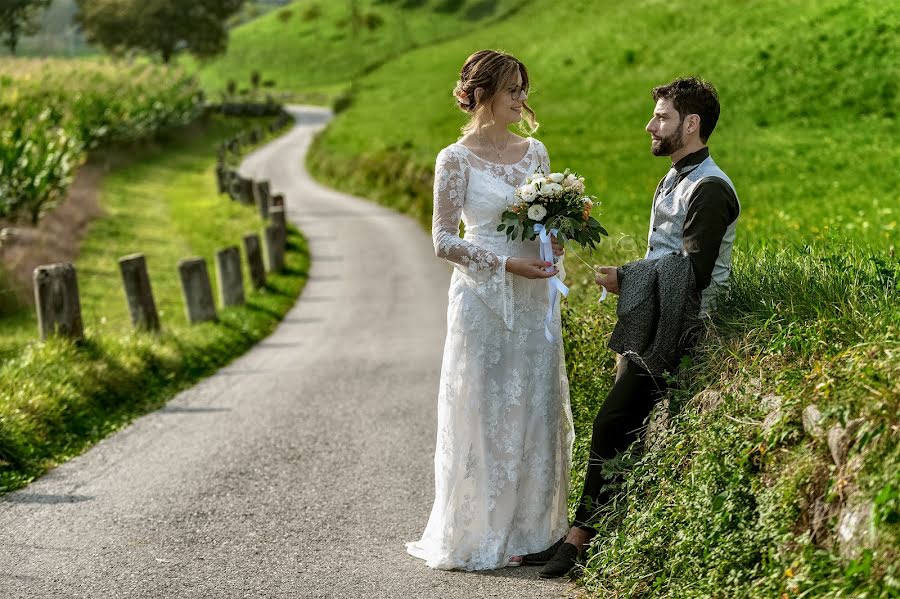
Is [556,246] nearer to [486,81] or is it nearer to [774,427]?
[486,81]

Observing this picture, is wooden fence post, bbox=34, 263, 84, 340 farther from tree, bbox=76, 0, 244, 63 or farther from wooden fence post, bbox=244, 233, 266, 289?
tree, bbox=76, 0, 244, 63

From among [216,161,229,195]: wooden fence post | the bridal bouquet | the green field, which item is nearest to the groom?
the bridal bouquet

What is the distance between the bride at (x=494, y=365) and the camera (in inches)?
234

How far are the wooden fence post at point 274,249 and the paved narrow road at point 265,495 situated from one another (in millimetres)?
6731

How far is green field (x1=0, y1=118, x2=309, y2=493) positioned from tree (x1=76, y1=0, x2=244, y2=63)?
50.9m

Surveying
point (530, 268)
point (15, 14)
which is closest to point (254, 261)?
point (530, 268)

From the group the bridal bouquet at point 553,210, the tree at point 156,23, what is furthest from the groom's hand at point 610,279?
the tree at point 156,23

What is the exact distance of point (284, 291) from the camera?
1939 centimetres

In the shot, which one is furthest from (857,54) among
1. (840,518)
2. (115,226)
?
(840,518)

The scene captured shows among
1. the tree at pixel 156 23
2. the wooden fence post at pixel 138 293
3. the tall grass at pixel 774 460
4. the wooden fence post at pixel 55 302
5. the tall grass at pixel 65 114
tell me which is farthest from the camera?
the tree at pixel 156 23

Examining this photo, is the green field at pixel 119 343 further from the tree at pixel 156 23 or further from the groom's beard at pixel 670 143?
the tree at pixel 156 23

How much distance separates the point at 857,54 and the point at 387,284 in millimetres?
15852

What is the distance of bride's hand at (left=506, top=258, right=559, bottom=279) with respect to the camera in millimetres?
5854

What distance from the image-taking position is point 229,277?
1723 centimetres
